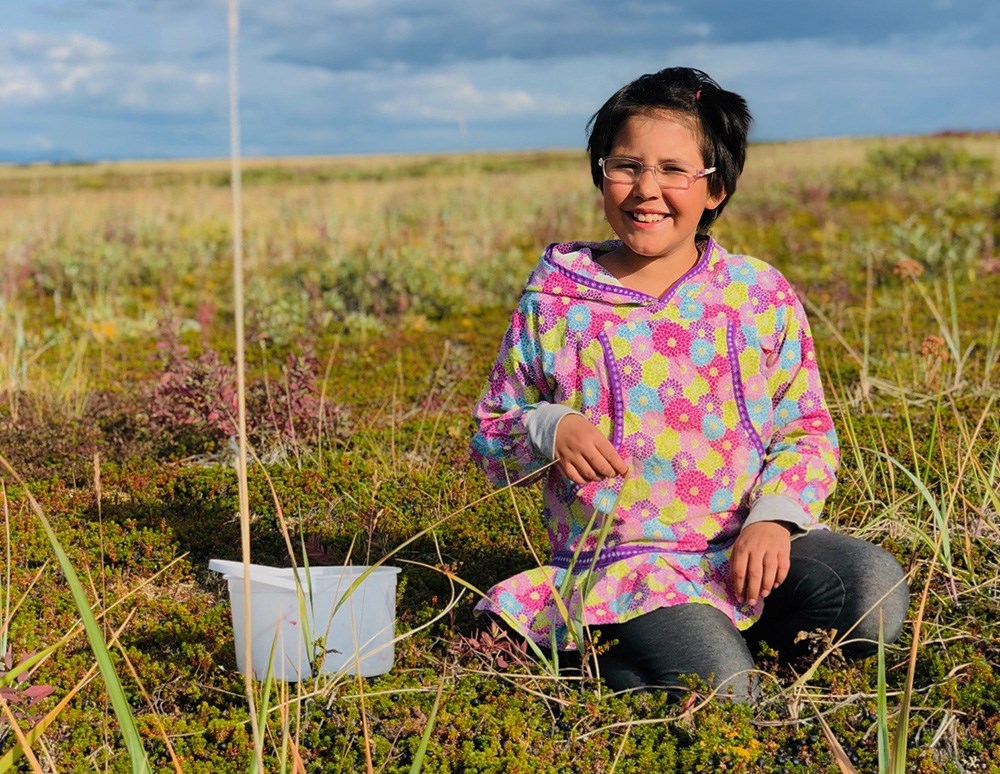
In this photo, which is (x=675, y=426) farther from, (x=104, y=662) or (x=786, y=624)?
(x=104, y=662)

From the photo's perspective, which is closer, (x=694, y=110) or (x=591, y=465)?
(x=591, y=465)

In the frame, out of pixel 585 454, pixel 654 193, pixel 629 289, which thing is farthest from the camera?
pixel 629 289

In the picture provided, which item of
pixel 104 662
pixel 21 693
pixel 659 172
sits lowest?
pixel 21 693

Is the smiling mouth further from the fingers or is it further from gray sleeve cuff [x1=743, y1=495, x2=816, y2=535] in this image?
gray sleeve cuff [x1=743, y1=495, x2=816, y2=535]

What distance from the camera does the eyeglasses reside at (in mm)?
2619

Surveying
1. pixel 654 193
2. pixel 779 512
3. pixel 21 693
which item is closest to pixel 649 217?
pixel 654 193

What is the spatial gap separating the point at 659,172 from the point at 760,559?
91 cm

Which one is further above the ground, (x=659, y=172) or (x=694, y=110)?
(x=694, y=110)

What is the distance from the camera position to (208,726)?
255 cm

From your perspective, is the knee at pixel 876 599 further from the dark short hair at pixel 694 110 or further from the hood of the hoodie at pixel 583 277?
the dark short hair at pixel 694 110

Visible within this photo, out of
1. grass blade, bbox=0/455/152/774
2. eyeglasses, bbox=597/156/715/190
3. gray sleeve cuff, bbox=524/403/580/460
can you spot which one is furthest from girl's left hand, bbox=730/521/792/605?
grass blade, bbox=0/455/152/774

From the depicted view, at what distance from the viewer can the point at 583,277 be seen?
2.74m

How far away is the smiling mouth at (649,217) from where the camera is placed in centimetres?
264

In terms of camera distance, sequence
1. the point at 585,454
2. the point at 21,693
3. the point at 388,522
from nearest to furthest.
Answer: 1. the point at 21,693
2. the point at 585,454
3. the point at 388,522
